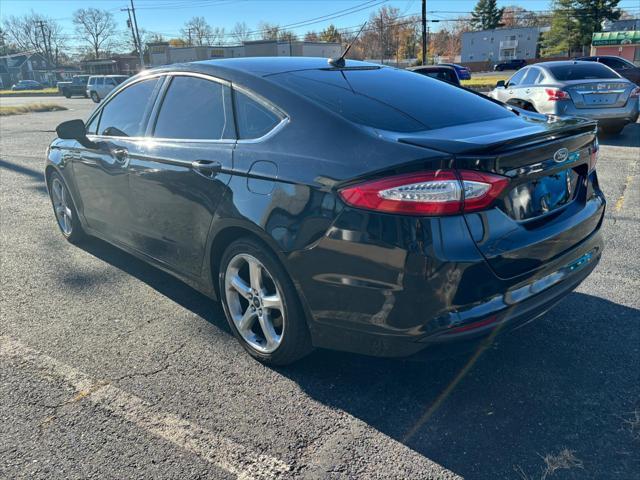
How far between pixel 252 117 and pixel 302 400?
1.53m

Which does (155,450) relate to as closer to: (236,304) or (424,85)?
(236,304)

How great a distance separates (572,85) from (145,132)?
8.17 metres

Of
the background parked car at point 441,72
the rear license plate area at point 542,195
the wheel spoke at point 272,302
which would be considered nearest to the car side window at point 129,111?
the wheel spoke at point 272,302

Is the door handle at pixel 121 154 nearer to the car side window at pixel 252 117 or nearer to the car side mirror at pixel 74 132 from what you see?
the car side mirror at pixel 74 132

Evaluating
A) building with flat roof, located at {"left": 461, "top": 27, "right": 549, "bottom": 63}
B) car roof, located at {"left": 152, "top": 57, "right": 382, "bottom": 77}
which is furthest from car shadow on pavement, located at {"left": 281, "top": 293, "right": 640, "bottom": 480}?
building with flat roof, located at {"left": 461, "top": 27, "right": 549, "bottom": 63}

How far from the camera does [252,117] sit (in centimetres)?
272

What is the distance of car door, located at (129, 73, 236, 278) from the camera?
111 inches

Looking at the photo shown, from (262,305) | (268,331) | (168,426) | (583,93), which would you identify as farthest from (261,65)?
(583,93)

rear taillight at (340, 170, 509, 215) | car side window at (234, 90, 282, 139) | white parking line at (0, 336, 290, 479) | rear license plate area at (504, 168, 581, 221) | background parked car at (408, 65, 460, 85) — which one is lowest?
white parking line at (0, 336, 290, 479)

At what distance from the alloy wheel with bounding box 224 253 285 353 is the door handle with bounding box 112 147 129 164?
134cm

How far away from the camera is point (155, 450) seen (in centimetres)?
220

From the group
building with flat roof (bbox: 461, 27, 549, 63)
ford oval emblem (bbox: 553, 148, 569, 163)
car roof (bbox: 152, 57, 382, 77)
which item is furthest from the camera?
building with flat roof (bbox: 461, 27, 549, 63)

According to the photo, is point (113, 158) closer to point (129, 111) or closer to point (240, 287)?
point (129, 111)

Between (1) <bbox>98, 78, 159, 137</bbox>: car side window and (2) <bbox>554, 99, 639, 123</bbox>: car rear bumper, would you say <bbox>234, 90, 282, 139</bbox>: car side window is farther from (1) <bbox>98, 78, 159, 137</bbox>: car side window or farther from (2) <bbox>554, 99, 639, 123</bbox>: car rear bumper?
(2) <bbox>554, 99, 639, 123</bbox>: car rear bumper
